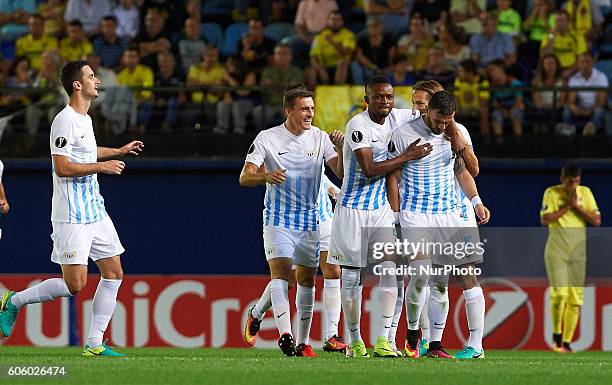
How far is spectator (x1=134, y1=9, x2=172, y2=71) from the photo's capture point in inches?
715

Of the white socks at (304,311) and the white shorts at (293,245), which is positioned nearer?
the white shorts at (293,245)

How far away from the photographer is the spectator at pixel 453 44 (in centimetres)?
1748

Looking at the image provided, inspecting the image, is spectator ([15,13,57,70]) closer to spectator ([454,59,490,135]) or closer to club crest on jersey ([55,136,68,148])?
spectator ([454,59,490,135])

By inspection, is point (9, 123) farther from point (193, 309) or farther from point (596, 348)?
point (596, 348)

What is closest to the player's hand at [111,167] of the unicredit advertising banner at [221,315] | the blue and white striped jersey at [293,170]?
the blue and white striped jersey at [293,170]

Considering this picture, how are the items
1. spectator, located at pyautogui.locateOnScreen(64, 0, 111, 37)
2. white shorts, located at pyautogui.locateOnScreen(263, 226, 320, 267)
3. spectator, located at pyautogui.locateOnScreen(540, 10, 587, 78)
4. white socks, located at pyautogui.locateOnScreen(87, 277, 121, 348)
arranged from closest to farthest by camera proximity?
white socks, located at pyautogui.locateOnScreen(87, 277, 121, 348) < white shorts, located at pyautogui.locateOnScreen(263, 226, 320, 267) < spectator, located at pyautogui.locateOnScreen(540, 10, 587, 78) < spectator, located at pyautogui.locateOnScreen(64, 0, 111, 37)

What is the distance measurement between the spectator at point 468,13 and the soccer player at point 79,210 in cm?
791

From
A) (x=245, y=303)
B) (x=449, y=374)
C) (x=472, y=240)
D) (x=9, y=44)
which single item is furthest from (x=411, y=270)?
(x=9, y=44)

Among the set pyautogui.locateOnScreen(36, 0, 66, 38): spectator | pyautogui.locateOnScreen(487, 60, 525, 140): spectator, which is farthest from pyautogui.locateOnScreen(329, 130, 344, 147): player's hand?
pyautogui.locateOnScreen(36, 0, 66, 38): spectator

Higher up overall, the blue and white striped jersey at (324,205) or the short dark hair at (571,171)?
the short dark hair at (571,171)

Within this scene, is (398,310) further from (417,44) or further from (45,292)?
(417,44)

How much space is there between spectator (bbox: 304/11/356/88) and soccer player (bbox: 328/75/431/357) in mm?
6400

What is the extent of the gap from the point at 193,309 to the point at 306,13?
452 cm

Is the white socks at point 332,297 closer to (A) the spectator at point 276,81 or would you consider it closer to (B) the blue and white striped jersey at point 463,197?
(B) the blue and white striped jersey at point 463,197
